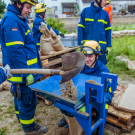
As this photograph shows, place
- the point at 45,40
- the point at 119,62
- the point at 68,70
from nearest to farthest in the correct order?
the point at 68,70
the point at 45,40
the point at 119,62

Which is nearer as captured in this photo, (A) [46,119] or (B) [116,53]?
(A) [46,119]

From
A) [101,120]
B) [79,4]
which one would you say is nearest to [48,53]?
[101,120]

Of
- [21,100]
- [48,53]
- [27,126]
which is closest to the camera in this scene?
[21,100]

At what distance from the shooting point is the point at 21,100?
2.59m

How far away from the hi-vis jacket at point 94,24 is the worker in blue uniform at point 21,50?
1.95 metres

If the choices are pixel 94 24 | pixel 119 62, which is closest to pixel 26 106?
Answer: pixel 94 24

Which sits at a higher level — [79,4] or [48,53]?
[79,4]

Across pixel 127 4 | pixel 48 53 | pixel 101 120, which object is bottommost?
pixel 101 120

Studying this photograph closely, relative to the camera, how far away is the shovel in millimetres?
1857

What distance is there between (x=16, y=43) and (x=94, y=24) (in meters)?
2.42

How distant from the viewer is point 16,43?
2268 mm

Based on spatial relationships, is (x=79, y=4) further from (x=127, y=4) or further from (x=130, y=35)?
(x=130, y=35)

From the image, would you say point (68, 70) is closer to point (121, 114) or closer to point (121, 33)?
point (121, 114)

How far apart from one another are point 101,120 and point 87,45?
4.07 ft
